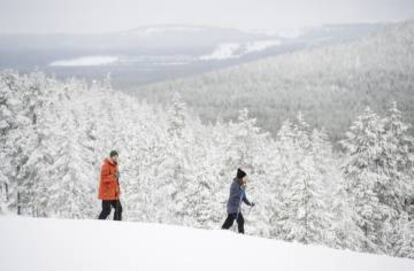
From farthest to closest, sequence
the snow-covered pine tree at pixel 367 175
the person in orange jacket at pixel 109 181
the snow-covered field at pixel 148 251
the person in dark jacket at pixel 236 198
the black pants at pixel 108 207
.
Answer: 1. the snow-covered pine tree at pixel 367 175
2. the black pants at pixel 108 207
3. the person in orange jacket at pixel 109 181
4. the person in dark jacket at pixel 236 198
5. the snow-covered field at pixel 148 251

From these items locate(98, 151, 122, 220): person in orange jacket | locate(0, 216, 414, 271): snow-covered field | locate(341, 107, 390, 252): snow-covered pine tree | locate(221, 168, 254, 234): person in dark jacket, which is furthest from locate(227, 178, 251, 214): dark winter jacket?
locate(341, 107, 390, 252): snow-covered pine tree

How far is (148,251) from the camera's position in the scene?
37.6 ft

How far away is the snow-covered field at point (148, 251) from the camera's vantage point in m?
10.4

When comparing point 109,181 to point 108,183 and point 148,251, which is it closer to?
point 108,183

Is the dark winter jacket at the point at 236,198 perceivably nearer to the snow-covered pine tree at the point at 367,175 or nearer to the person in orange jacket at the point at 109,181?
the person in orange jacket at the point at 109,181

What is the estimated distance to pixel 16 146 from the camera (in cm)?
3098

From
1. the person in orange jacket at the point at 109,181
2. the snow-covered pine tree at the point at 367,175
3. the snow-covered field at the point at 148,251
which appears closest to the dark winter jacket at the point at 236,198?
the snow-covered field at the point at 148,251

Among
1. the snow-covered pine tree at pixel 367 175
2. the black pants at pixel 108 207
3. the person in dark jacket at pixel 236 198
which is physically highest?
the person in dark jacket at pixel 236 198

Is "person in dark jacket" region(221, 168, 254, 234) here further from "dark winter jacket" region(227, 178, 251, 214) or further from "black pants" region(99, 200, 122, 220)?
"black pants" region(99, 200, 122, 220)

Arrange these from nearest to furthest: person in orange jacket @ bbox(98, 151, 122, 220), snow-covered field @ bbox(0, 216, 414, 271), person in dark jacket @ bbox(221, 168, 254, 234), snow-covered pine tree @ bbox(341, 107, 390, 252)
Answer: snow-covered field @ bbox(0, 216, 414, 271)
person in dark jacket @ bbox(221, 168, 254, 234)
person in orange jacket @ bbox(98, 151, 122, 220)
snow-covered pine tree @ bbox(341, 107, 390, 252)

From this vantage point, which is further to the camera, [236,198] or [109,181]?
[109,181]

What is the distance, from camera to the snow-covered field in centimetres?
1040

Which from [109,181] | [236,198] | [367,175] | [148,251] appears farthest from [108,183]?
[367,175]

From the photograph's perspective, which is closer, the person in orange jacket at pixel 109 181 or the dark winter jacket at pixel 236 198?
the dark winter jacket at pixel 236 198
